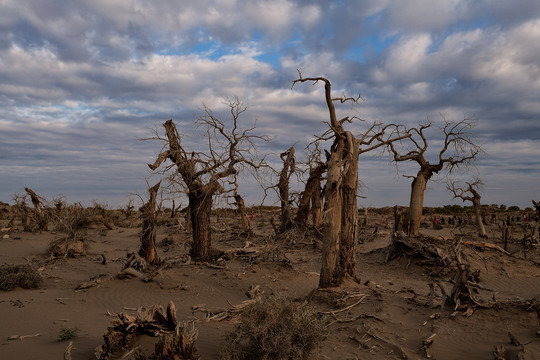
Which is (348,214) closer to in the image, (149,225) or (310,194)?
(149,225)

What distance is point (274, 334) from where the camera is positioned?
5.66 metres

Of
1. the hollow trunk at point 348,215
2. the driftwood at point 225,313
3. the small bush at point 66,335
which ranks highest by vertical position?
the hollow trunk at point 348,215

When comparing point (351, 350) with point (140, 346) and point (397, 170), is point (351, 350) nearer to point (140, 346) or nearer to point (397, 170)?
point (140, 346)

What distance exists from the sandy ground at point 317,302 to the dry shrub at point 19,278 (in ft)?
0.61

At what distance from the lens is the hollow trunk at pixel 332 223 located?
9.44 metres

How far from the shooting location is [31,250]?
1806cm

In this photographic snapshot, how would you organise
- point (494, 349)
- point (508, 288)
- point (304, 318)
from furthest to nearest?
point (508, 288) → point (494, 349) → point (304, 318)

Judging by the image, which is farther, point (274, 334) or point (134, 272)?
point (134, 272)


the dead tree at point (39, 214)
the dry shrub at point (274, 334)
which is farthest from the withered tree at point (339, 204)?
the dead tree at point (39, 214)

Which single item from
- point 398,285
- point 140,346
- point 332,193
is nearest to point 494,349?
point 332,193

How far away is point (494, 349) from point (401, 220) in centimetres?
1239

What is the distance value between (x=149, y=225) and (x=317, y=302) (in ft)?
19.0

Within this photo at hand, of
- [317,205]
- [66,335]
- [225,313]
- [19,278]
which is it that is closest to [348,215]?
[225,313]

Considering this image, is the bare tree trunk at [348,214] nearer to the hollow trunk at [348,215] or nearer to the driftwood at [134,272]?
the hollow trunk at [348,215]
